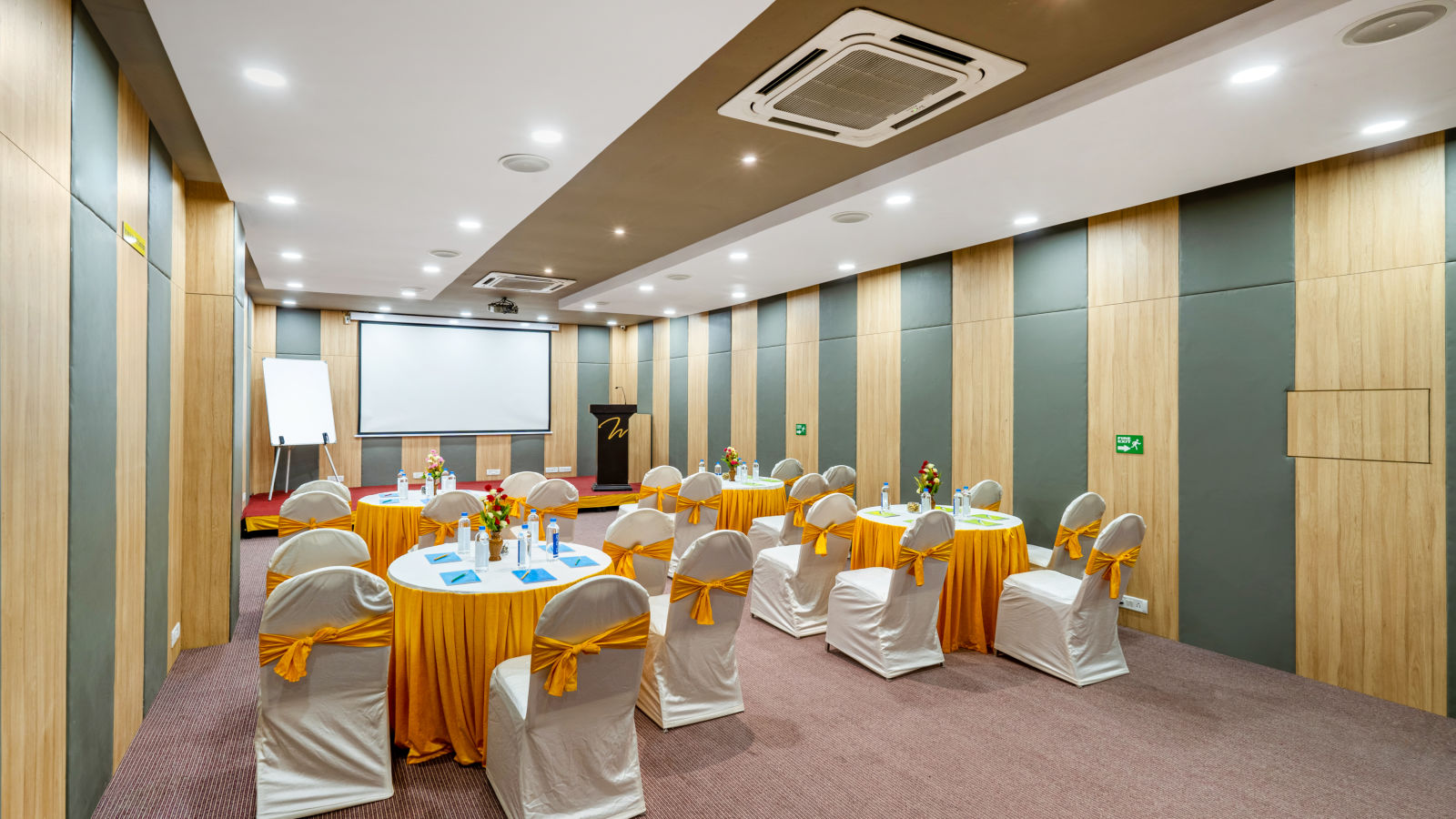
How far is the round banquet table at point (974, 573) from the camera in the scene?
4.55 meters

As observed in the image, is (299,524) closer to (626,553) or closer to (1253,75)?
(626,553)

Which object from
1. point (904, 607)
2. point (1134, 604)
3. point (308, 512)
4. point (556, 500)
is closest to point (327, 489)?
point (308, 512)

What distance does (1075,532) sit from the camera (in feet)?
15.4

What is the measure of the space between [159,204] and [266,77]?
4.62 ft

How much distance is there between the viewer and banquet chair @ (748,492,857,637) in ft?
15.9

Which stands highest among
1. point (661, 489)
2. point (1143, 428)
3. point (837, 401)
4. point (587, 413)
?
point (837, 401)

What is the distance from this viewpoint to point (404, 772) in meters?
2.97

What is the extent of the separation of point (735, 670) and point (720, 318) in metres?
7.23

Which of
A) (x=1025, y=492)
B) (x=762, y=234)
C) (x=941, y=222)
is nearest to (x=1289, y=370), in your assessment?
(x=1025, y=492)

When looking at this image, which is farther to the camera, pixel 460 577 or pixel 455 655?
pixel 460 577

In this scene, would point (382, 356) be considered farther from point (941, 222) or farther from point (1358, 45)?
point (1358, 45)

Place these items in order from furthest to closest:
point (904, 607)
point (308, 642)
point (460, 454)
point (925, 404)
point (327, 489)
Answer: point (460, 454)
point (925, 404)
point (327, 489)
point (904, 607)
point (308, 642)

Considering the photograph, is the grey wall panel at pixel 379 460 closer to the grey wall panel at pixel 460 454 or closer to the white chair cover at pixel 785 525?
the grey wall panel at pixel 460 454

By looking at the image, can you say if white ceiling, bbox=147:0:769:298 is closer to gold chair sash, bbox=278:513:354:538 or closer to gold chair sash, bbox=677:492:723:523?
gold chair sash, bbox=278:513:354:538
